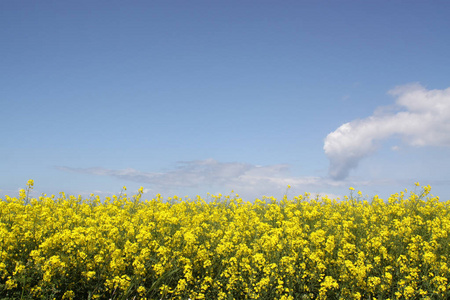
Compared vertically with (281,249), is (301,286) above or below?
below

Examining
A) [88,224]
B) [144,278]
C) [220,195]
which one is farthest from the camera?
[220,195]

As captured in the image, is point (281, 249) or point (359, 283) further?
point (281, 249)

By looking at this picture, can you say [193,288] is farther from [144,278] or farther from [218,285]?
[144,278]

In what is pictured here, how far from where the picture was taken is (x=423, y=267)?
7.24m

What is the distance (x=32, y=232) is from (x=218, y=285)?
3.86 meters

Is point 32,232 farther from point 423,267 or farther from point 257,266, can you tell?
point 423,267

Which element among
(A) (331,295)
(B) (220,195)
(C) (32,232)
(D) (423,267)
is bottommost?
(A) (331,295)

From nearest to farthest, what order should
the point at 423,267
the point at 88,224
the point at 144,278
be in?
the point at 144,278, the point at 423,267, the point at 88,224

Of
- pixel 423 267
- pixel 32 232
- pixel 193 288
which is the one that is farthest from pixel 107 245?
pixel 423 267

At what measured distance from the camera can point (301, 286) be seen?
6434 millimetres

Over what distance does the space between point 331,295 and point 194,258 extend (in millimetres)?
2794

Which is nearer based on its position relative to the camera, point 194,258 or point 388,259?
point 194,258

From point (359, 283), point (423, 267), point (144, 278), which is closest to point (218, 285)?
point (144, 278)

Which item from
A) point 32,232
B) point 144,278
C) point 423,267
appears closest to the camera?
point 144,278
